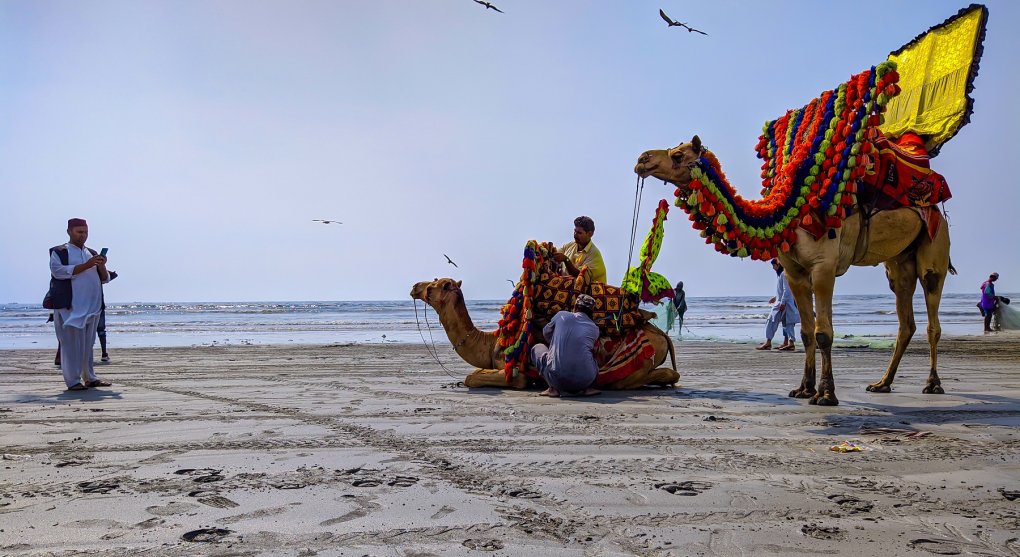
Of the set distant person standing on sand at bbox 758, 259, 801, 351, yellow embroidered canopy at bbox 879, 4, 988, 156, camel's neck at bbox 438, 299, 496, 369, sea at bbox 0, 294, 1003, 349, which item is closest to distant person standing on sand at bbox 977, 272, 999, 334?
sea at bbox 0, 294, 1003, 349

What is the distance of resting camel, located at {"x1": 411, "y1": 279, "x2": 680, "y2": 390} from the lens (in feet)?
28.4

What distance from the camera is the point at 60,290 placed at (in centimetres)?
909

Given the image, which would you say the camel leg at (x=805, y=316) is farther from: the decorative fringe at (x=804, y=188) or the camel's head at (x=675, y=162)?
the camel's head at (x=675, y=162)

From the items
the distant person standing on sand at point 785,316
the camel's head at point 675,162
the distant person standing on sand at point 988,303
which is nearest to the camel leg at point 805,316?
the camel's head at point 675,162

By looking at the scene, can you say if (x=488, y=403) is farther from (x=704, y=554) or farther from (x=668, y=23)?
(x=668, y=23)

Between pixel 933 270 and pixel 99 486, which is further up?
pixel 933 270

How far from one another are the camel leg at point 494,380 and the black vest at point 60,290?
5028mm

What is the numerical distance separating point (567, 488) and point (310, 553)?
150 centimetres

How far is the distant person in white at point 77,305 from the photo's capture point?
9062mm

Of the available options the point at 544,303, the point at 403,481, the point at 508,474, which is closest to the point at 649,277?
the point at 544,303

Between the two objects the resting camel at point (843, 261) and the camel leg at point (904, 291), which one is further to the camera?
the camel leg at point (904, 291)

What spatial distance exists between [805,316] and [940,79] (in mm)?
3280

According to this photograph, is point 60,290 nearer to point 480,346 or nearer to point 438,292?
point 438,292

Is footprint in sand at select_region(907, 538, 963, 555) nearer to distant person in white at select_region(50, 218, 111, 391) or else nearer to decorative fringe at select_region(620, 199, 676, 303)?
decorative fringe at select_region(620, 199, 676, 303)
